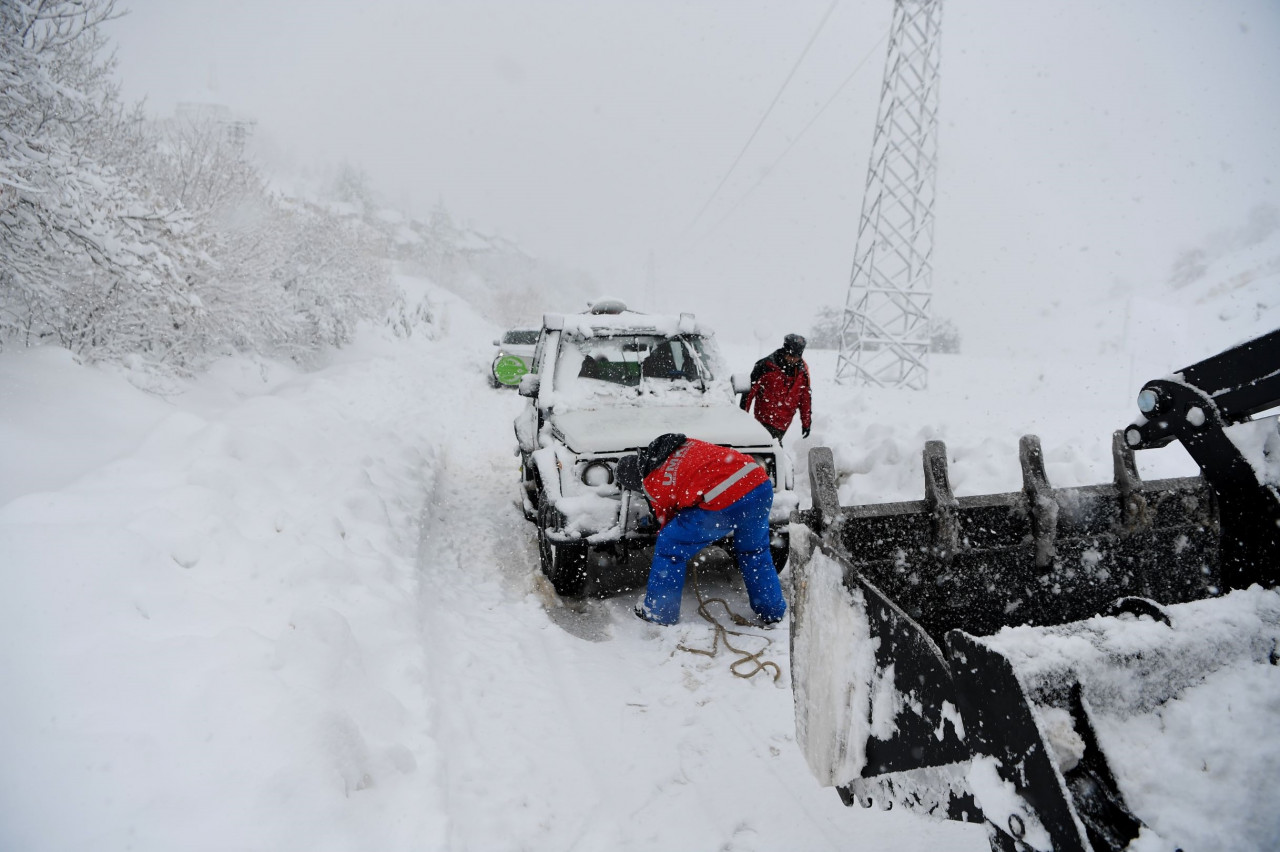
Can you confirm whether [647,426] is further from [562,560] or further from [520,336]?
[520,336]

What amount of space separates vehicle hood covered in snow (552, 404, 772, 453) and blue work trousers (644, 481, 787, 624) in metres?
0.61

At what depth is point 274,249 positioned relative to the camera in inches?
517

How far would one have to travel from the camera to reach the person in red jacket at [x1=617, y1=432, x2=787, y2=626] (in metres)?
3.62

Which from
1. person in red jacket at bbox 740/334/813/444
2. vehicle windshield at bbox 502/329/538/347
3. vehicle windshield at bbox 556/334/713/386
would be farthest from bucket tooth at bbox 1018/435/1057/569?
vehicle windshield at bbox 502/329/538/347

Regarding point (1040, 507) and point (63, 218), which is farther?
point (63, 218)

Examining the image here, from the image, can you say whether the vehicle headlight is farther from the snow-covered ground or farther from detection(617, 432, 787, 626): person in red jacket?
the snow-covered ground

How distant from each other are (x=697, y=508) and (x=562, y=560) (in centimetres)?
110

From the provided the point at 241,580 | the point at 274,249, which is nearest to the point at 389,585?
the point at 241,580

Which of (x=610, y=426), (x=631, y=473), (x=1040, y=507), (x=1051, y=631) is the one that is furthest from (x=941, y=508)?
(x=610, y=426)

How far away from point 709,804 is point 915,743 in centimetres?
132

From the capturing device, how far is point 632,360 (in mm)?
5328

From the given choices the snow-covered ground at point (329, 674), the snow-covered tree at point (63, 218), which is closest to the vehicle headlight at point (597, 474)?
the snow-covered ground at point (329, 674)

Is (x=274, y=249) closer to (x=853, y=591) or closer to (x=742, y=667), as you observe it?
(x=742, y=667)

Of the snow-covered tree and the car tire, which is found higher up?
the snow-covered tree
